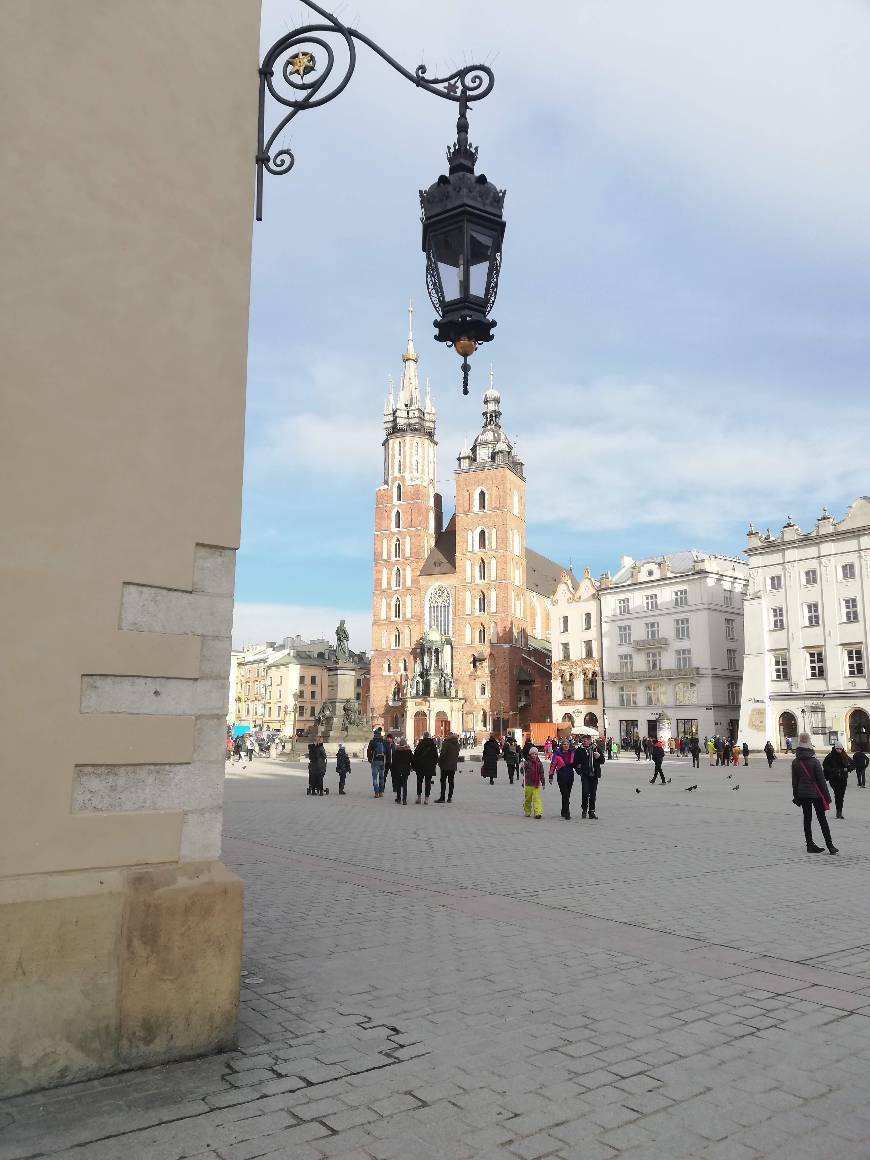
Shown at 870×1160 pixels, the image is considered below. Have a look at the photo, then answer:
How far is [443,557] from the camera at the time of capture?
286ft

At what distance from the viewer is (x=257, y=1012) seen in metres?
5.10

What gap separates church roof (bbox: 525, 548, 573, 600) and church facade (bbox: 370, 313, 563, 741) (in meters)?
0.41

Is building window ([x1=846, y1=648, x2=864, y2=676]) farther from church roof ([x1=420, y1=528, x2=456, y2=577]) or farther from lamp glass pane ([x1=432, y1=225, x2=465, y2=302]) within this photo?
lamp glass pane ([x1=432, y1=225, x2=465, y2=302])

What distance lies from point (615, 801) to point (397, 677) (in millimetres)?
62268

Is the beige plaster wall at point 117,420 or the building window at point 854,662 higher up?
the building window at point 854,662

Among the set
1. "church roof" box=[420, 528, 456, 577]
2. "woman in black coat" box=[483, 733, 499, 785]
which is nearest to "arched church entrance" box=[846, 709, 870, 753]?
"woman in black coat" box=[483, 733, 499, 785]

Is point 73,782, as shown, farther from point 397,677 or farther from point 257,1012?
point 397,677

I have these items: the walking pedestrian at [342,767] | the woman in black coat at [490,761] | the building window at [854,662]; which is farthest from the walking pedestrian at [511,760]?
the building window at [854,662]

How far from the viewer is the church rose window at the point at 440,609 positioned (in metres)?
83.1

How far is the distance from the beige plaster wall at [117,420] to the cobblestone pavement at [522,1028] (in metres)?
1.21

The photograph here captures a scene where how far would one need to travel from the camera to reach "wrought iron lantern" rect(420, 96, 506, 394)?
586 cm

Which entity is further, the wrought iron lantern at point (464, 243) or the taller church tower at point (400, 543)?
the taller church tower at point (400, 543)

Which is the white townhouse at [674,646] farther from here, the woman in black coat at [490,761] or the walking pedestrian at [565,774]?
the walking pedestrian at [565,774]

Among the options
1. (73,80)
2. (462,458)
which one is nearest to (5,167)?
(73,80)
